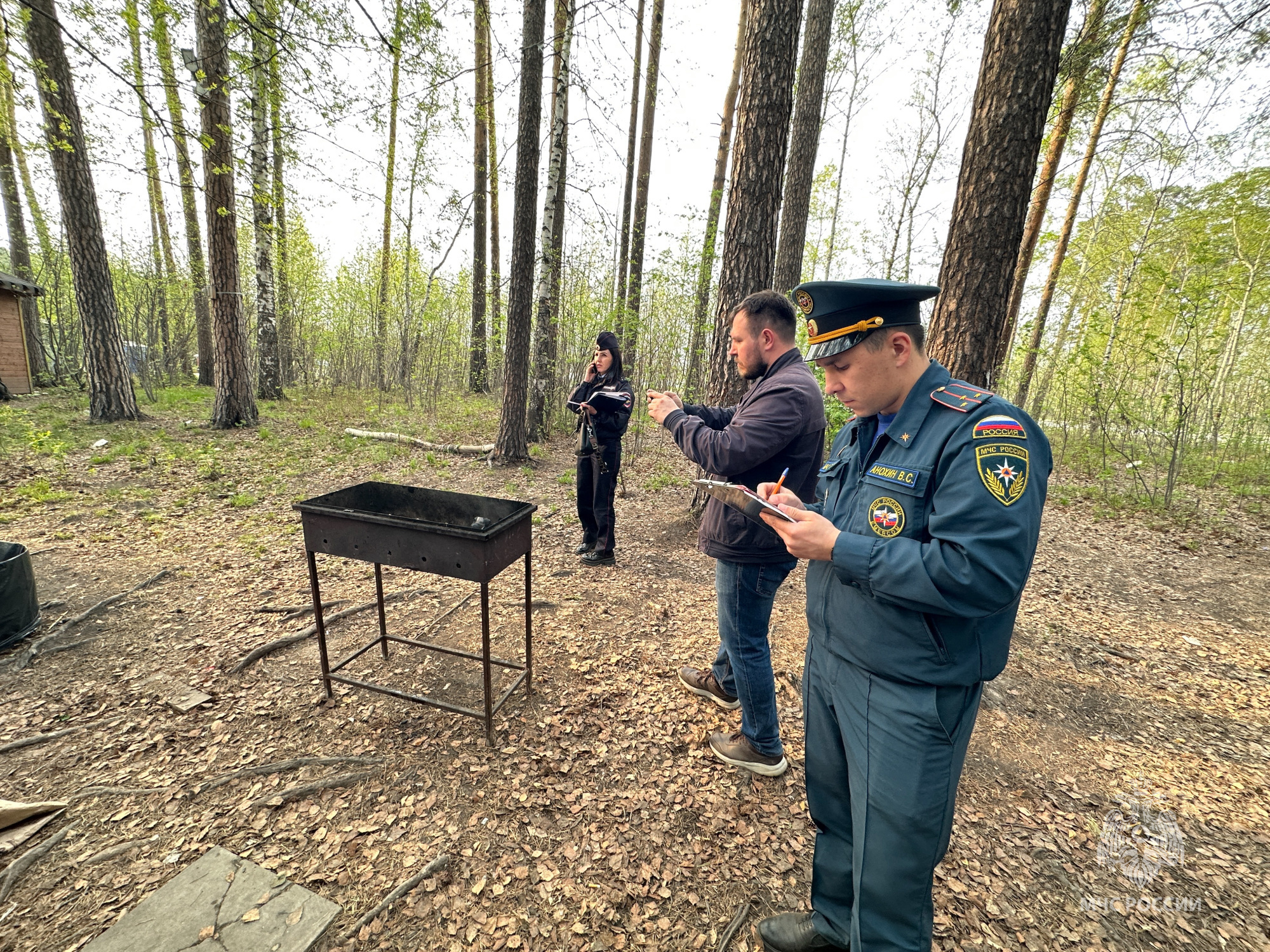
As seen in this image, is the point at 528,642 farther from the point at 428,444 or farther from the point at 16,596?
the point at 428,444

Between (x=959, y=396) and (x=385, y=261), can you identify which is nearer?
(x=959, y=396)

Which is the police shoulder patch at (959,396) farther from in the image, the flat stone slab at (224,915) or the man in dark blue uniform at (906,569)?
the flat stone slab at (224,915)

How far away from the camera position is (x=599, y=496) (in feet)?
16.5

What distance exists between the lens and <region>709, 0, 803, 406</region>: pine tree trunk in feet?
15.5

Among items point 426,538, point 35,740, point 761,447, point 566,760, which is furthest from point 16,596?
point 761,447

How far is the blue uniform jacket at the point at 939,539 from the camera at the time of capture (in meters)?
1.12

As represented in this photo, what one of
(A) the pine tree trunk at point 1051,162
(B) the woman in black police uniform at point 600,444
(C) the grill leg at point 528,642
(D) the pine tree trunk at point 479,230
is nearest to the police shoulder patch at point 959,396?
(C) the grill leg at point 528,642

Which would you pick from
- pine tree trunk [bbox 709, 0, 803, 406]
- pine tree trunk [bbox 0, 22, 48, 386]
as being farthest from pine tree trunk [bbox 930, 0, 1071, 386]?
pine tree trunk [bbox 0, 22, 48, 386]

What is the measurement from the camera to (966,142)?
346cm

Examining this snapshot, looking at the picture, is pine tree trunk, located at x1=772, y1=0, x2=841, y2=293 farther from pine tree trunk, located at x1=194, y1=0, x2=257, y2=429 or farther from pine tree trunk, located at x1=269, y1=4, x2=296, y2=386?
pine tree trunk, located at x1=194, y1=0, x2=257, y2=429

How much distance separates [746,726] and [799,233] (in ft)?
26.5

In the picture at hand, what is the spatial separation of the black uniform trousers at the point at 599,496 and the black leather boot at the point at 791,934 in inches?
135

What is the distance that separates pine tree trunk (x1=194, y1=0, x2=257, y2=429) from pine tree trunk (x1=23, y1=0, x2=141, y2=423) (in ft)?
4.32

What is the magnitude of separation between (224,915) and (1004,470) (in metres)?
2.88
